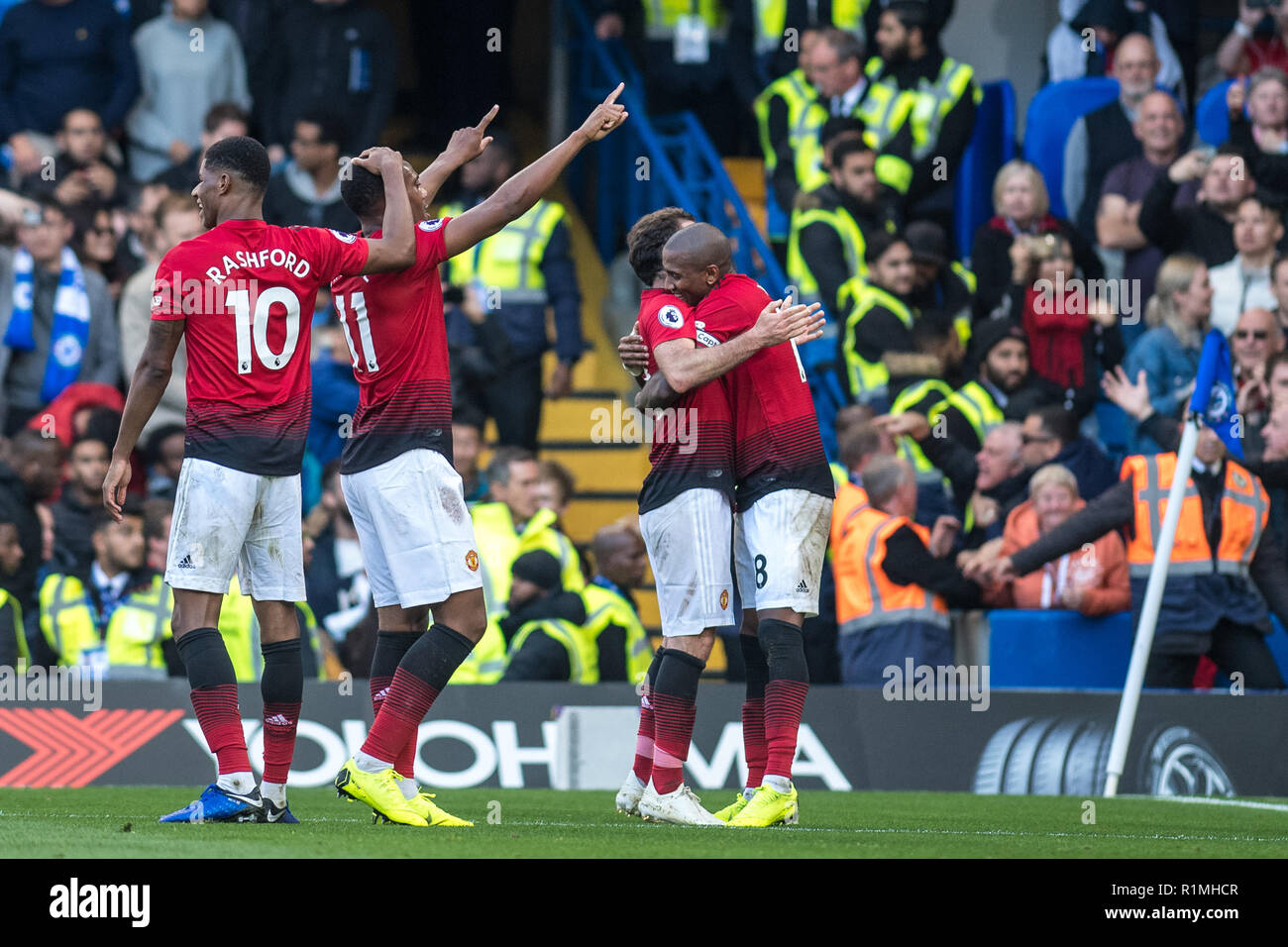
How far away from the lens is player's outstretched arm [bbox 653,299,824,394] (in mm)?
7191

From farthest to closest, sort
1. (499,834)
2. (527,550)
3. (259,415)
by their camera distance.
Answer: (527,550)
(259,415)
(499,834)

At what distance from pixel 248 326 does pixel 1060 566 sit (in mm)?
5865

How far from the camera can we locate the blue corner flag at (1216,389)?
10.5 m

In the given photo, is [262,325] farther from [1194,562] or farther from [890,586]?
[1194,562]

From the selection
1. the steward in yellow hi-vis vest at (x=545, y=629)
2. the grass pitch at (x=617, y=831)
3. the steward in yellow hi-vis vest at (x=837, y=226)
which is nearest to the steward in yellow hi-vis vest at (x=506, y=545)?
the steward in yellow hi-vis vest at (x=545, y=629)

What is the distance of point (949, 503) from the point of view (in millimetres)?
11727

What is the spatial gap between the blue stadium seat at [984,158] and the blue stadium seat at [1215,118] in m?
1.34

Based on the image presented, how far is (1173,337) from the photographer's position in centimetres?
1246

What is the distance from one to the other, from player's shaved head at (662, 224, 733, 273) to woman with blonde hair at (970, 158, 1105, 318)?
5.74 metres

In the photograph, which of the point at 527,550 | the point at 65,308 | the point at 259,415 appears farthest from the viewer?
the point at 65,308

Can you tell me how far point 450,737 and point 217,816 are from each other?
3.65 m

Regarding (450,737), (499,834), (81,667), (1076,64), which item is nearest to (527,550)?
(450,737)

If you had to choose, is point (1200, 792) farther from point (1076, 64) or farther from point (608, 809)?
point (1076, 64)

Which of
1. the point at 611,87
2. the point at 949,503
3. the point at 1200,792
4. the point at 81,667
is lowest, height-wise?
the point at 1200,792
